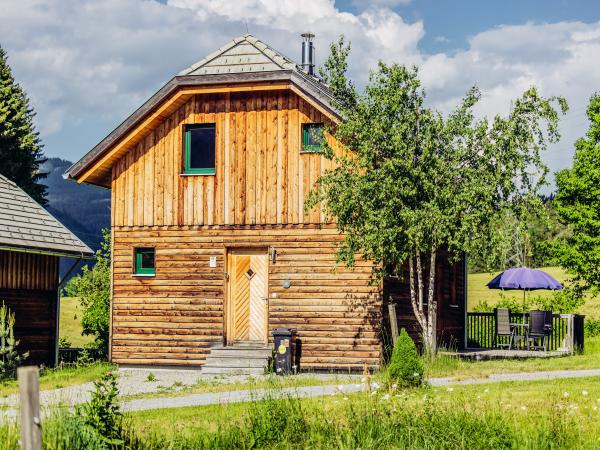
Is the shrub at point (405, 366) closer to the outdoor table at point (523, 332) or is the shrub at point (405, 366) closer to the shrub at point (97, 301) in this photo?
the outdoor table at point (523, 332)

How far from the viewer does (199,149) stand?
22969mm

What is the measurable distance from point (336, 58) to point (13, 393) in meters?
9.89

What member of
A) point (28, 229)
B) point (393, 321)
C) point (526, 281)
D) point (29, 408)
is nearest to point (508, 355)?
point (526, 281)

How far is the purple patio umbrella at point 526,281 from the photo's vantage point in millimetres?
26828

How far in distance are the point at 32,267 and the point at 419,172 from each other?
10.4 m

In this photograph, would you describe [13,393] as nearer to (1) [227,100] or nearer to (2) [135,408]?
(2) [135,408]

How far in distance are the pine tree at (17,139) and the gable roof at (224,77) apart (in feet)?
72.0

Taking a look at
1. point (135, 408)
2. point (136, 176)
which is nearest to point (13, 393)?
point (135, 408)

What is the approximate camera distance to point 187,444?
32.4 ft

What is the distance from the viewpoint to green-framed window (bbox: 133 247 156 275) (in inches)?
909

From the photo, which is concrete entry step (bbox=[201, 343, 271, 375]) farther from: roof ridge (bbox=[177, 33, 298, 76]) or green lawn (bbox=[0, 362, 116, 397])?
roof ridge (bbox=[177, 33, 298, 76])

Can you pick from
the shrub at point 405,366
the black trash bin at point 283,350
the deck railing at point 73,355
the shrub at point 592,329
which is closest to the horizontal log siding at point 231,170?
the black trash bin at point 283,350

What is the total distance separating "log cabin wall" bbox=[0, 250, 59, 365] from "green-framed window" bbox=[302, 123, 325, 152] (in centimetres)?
762

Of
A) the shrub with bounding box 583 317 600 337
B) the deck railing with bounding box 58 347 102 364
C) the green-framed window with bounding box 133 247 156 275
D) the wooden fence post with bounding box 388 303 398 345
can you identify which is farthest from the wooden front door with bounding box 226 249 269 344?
the shrub with bounding box 583 317 600 337
